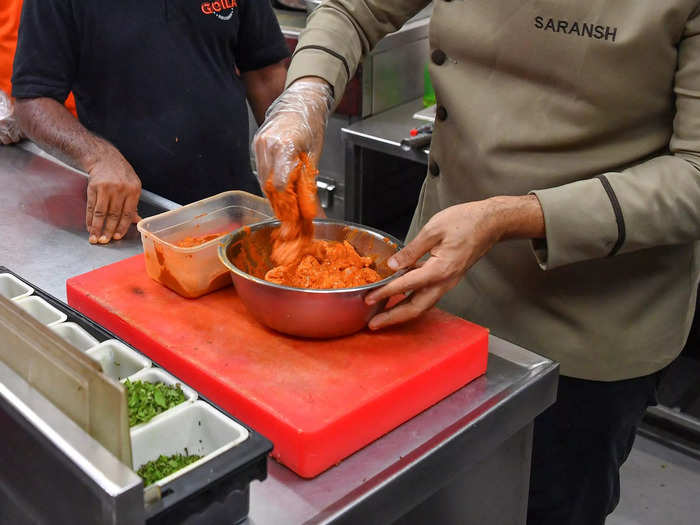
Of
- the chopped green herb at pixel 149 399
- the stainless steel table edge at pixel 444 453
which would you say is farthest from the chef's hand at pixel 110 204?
the stainless steel table edge at pixel 444 453

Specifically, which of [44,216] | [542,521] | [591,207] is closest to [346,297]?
[591,207]

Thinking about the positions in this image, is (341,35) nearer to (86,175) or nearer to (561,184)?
(561,184)

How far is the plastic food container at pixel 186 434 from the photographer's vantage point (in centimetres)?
104

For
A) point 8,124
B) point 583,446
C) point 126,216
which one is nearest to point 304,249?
point 126,216

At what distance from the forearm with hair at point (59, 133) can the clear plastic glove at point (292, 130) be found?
A: 2.12 ft

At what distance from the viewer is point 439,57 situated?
167 cm

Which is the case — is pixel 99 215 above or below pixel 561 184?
below

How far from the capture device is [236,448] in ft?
3.29

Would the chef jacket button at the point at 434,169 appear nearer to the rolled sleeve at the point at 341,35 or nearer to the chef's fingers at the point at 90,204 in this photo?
the rolled sleeve at the point at 341,35

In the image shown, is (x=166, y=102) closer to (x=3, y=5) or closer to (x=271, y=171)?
(x=3, y=5)

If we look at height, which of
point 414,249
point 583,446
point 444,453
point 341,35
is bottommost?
point 583,446

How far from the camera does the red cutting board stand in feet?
3.71

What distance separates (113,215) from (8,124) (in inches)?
28.6

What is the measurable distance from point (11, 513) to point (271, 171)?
Result: 2.28 ft
